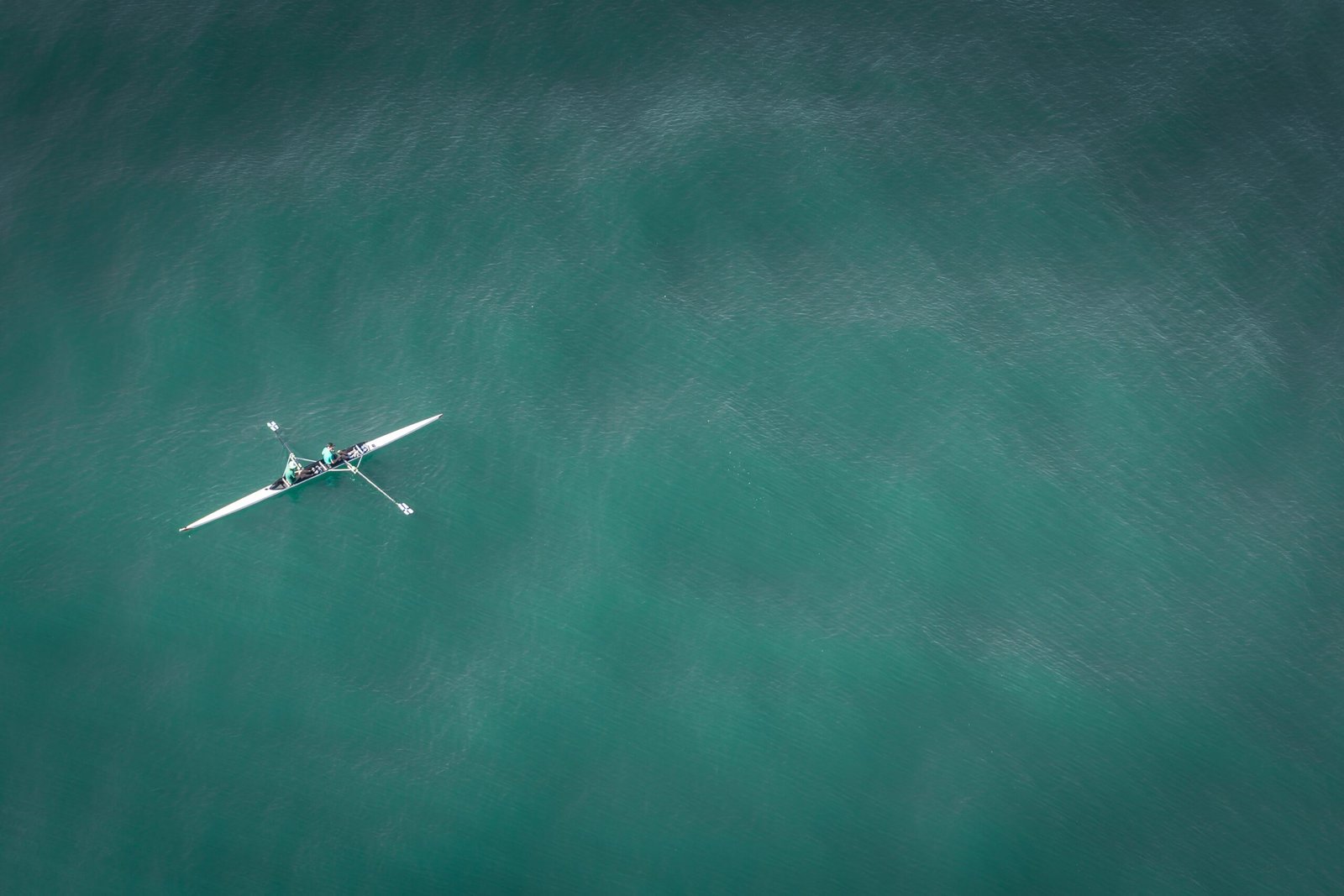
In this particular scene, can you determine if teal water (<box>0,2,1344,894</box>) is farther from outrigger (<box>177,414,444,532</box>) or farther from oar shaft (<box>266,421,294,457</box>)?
oar shaft (<box>266,421,294,457</box>)

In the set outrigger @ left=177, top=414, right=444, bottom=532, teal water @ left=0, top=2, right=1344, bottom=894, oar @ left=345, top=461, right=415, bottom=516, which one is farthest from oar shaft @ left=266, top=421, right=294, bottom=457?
oar @ left=345, top=461, right=415, bottom=516

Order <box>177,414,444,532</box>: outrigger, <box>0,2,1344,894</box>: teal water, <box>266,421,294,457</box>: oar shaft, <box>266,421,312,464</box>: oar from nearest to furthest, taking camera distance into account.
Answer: <box>0,2,1344,894</box>: teal water, <box>177,414,444,532</box>: outrigger, <box>266,421,312,464</box>: oar, <box>266,421,294,457</box>: oar shaft

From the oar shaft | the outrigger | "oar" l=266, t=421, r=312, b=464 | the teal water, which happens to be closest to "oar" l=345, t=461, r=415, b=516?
the outrigger

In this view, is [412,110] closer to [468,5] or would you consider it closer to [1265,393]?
[468,5]

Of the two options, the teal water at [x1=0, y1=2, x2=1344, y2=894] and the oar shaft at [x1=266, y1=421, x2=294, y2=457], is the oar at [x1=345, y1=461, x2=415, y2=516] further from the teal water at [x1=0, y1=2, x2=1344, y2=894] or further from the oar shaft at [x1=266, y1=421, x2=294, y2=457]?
the oar shaft at [x1=266, y1=421, x2=294, y2=457]

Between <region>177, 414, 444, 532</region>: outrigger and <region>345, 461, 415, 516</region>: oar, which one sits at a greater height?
<region>177, 414, 444, 532</region>: outrigger

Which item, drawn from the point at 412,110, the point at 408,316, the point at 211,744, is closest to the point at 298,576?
the point at 211,744

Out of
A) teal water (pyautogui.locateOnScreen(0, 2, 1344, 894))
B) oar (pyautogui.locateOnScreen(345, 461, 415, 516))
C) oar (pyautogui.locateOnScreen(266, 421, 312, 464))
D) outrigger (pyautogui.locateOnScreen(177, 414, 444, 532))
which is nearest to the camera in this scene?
Answer: teal water (pyautogui.locateOnScreen(0, 2, 1344, 894))

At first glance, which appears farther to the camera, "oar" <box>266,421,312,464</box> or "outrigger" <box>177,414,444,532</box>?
"oar" <box>266,421,312,464</box>

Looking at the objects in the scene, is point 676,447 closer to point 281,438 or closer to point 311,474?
point 311,474
